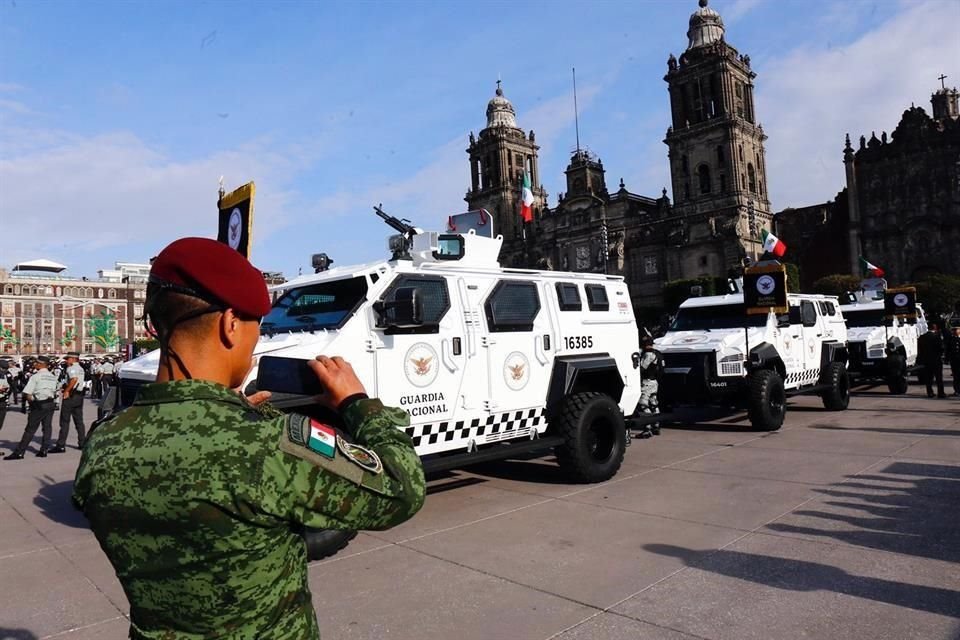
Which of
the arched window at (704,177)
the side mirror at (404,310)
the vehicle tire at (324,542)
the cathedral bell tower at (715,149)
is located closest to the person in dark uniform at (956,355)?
the side mirror at (404,310)

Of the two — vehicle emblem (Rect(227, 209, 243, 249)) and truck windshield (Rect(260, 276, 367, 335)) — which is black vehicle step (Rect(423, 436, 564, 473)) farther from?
vehicle emblem (Rect(227, 209, 243, 249))

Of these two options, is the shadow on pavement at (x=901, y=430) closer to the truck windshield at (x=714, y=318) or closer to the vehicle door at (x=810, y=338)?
the vehicle door at (x=810, y=338)

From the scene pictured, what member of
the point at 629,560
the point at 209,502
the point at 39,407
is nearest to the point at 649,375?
the point at 629,560

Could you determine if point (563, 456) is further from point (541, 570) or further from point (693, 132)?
point (693, 132)

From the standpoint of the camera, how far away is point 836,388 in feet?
40.8

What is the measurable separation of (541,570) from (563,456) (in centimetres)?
249

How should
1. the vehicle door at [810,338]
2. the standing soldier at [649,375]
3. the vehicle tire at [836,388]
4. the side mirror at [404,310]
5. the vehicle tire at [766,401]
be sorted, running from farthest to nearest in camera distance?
1. the vehicle tire at [836,388]
2. the vehicle door at [810,338]
3. the vehicle tire at [766,401]
4. the standing soldier at [649,375]
5. the side mirror at [404,310]

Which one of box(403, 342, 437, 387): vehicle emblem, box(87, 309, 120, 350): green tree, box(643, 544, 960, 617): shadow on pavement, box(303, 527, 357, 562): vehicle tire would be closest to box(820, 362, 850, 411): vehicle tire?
box(643, 544, 960, 617): shadow on pavement

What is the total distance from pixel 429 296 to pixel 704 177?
58.7 m

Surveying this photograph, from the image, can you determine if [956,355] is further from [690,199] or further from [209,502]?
[690,199]

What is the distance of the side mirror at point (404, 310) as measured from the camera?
17.7ft

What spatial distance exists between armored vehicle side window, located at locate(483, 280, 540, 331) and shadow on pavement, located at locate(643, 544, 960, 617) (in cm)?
264

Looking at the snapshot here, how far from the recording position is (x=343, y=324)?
17.9ft

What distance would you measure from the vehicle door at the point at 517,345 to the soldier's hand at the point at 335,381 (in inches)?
185
